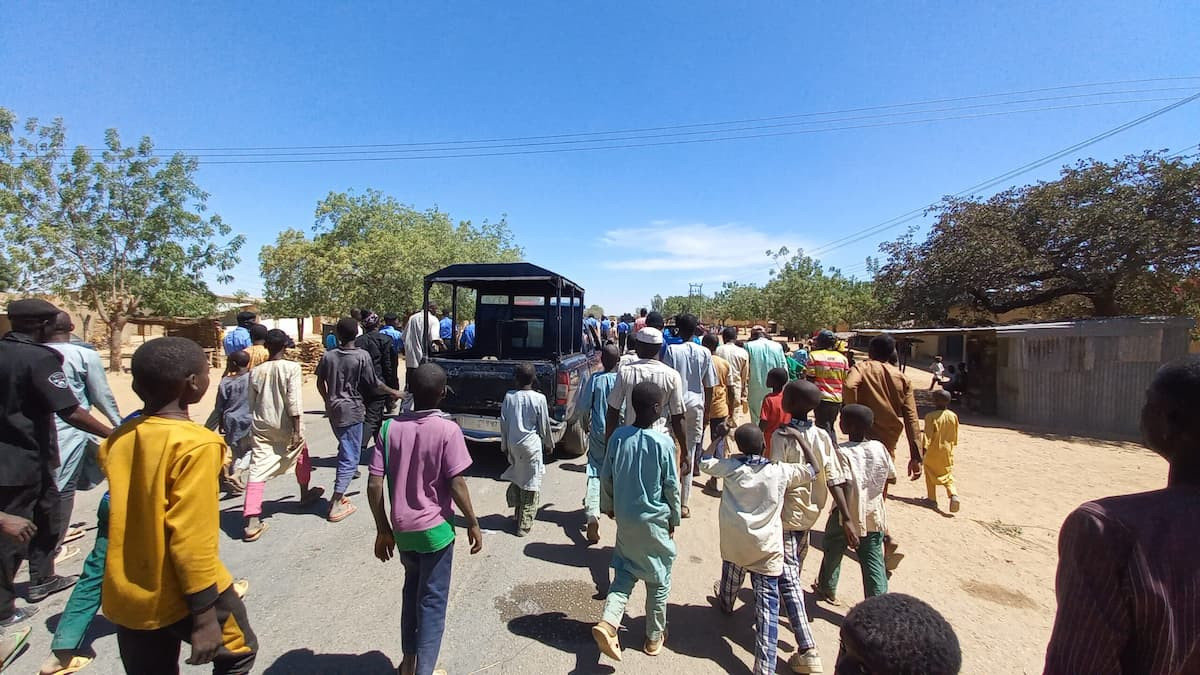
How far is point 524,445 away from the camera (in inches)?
173

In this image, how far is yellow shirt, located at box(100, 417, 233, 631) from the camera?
1639mm

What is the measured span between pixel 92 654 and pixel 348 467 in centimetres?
220

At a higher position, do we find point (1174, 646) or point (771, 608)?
point (1174, 646)

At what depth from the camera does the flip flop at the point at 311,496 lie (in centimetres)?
494

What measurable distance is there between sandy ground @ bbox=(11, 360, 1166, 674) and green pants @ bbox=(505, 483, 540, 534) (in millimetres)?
110

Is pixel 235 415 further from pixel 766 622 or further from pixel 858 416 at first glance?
pixel 858 416

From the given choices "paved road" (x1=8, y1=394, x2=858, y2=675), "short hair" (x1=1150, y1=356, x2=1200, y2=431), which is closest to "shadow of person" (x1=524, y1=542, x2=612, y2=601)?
"paved road" (x1=8, y1=394, x2=858, y2=675)

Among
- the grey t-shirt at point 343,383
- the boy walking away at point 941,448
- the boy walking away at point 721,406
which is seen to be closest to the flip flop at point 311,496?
the grey t-shirt at point 343,383

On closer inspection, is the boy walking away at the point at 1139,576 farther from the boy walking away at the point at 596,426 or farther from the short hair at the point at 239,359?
the short hair at the point at 239,359

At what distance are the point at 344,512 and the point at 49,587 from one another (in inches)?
72.6

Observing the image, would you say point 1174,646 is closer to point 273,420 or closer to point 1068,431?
point 273,420

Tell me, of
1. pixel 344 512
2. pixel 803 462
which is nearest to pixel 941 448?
pixel 803 462

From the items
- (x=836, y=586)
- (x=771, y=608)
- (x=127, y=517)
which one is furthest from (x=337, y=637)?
(x=836, y=586)

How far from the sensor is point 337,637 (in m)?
2.92
